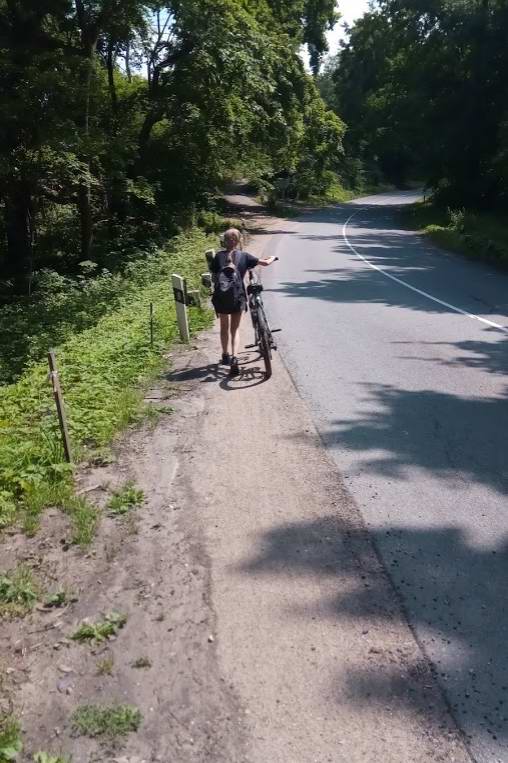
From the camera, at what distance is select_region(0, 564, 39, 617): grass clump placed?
12.2ft

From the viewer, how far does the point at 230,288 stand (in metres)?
7.87

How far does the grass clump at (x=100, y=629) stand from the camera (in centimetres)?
349

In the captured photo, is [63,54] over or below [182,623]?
over

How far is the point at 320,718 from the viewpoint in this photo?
289 cm

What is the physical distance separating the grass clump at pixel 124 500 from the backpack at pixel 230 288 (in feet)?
11.1

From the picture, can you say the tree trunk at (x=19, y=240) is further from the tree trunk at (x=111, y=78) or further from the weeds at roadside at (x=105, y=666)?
the weeds at roadside at (x=105, y=666)

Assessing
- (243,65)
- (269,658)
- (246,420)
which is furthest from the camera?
(243,65)

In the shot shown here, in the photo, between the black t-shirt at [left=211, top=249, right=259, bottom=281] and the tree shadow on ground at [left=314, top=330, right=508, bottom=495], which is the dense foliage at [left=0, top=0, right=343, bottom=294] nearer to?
the black t-shirt at [left=211, top=249, right=259, bottom=281]

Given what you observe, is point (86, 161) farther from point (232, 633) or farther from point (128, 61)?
point (232, 633)

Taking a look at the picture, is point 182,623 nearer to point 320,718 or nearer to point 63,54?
point 320,718

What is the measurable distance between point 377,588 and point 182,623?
3.61 feet

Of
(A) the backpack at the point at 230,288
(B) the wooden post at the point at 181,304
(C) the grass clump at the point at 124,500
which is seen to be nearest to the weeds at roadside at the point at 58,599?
(C) the grass clump at the point at 124,500

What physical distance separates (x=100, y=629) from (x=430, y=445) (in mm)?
3368

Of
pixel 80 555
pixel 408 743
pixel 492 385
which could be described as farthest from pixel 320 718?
pixel 492 385
